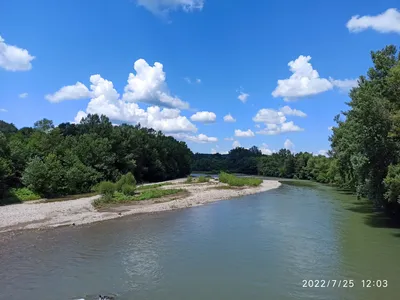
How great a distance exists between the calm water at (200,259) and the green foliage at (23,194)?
19067mm

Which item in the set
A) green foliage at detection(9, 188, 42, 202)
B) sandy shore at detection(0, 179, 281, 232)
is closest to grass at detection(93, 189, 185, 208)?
sandy shore at detection(0, 179, 281, 232)

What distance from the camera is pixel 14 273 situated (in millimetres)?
17312

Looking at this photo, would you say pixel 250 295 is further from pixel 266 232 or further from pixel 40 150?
pixel 40 150

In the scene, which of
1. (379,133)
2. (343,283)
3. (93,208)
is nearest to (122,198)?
(93,208)

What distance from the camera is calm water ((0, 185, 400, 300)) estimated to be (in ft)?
49.8

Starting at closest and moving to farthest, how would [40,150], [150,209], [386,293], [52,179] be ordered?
[386,293] → [150,209] → [52,179] → [40,150]

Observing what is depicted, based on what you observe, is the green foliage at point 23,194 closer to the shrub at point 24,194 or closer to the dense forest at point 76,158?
the shrub at point 24,194

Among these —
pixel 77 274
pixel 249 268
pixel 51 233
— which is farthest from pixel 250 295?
pixel 51 233

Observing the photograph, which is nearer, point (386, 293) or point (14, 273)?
point (386, 293)

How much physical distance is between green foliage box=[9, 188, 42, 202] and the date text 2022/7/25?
127 feet

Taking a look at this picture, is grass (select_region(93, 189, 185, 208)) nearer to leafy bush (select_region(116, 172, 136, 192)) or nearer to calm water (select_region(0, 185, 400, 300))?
leafy bush (select_region(116, 172, 136, 192))

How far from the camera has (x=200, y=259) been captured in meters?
19.9

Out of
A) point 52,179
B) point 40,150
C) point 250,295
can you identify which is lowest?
point 250,295

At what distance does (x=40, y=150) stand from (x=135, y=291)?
48.2 metres
